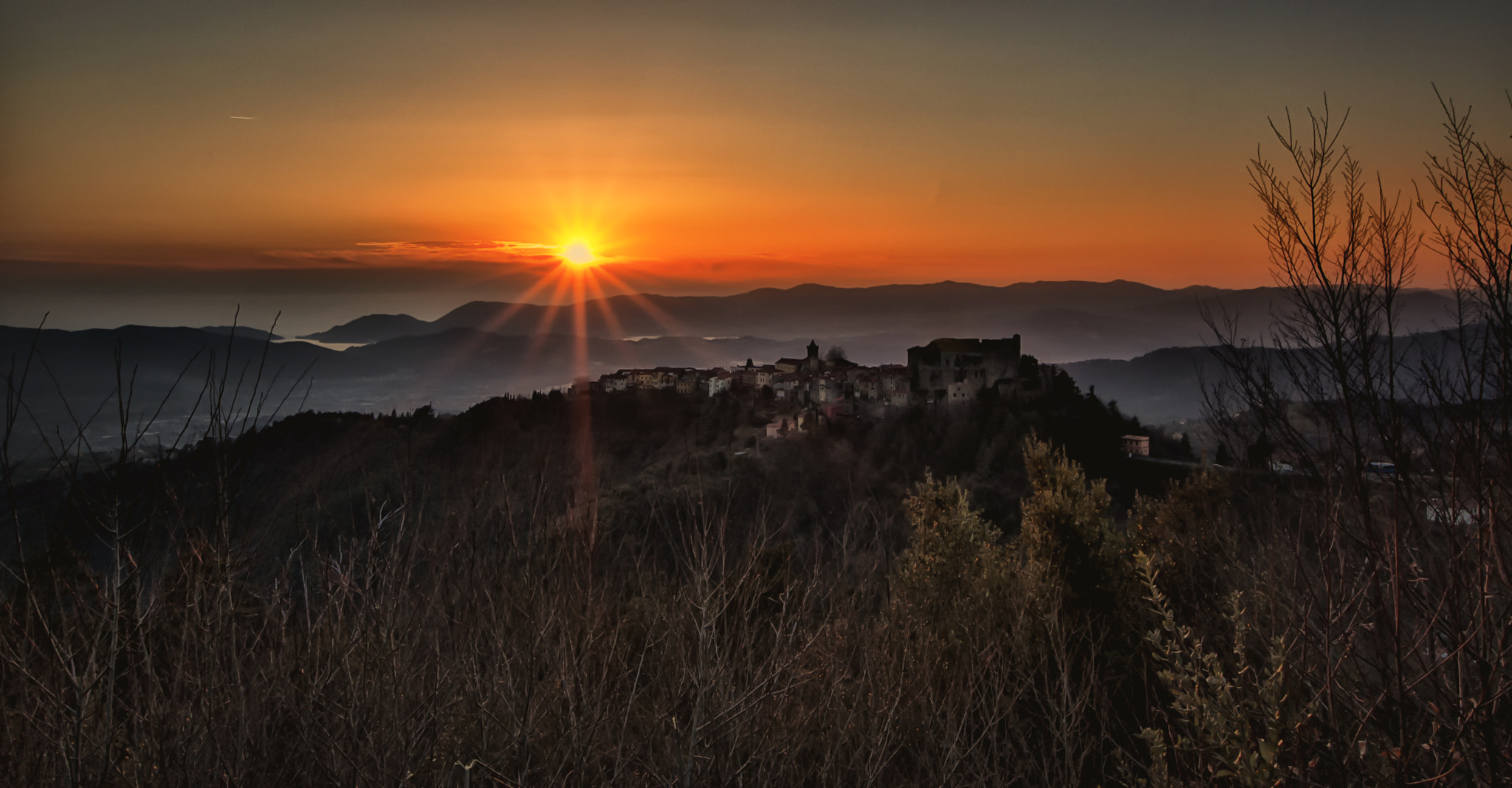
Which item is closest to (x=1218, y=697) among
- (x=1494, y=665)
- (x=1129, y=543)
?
(x=1494, y=665)

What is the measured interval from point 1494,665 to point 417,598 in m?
4.55

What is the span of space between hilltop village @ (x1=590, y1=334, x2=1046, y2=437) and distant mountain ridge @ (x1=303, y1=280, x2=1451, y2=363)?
2.27 meters

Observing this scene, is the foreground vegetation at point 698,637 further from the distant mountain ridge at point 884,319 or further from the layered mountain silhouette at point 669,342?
the distant mountain ridge at point 884,319

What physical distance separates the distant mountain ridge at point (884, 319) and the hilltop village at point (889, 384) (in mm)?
2274

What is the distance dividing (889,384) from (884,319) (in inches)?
983

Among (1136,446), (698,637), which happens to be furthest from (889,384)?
(698,637)

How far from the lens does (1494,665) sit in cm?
337

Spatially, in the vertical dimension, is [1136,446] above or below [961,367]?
below

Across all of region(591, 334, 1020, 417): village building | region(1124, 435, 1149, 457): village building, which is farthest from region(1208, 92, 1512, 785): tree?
region(591, 334, 1020, 417): village building

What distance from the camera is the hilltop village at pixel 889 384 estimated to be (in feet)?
200

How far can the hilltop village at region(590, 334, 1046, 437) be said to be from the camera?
6094cm

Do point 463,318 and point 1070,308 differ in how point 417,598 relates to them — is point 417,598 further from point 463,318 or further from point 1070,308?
point 1070,308

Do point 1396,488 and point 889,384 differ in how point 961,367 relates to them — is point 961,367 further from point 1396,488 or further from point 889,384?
point 1396,488

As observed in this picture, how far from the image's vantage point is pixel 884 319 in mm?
89062
